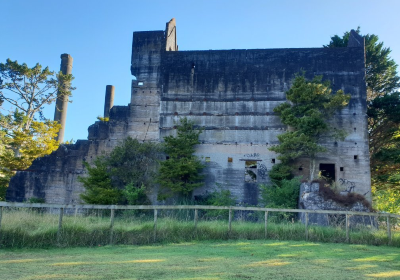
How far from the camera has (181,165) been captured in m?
19.4

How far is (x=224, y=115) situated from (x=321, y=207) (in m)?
8.68

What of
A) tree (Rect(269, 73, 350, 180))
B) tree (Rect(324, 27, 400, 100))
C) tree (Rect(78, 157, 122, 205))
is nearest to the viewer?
tree (Rect(78, 157, 122, 205))

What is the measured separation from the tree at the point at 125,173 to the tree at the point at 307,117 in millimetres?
7858

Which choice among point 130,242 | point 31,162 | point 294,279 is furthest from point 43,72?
point 294,279

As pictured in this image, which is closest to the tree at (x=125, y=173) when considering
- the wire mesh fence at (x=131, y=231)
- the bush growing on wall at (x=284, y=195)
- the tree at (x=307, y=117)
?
the bush growing on wall at (x=284, y=195)

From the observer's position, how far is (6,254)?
7805 millimetres

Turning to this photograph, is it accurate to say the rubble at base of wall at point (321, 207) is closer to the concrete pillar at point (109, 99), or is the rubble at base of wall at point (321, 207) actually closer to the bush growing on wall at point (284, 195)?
the bush growing on wall at point (284, 195)

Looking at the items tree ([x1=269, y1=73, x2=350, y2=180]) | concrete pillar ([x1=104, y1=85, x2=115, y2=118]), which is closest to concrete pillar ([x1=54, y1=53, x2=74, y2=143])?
concrete pillar ([x1=104, y1=85, x2=115, y2=118])

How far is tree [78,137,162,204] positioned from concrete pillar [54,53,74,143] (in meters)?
15.7

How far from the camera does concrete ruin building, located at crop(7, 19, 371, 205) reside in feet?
67.4

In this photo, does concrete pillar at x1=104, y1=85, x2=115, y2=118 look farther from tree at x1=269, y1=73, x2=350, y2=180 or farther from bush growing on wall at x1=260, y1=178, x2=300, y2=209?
bush growing on wall at x1=260, y1=178, x2=300, y2=209

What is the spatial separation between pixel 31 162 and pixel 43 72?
27.0 feet


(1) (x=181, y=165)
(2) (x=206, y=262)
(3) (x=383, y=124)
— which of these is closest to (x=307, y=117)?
(3) (x=383, y=124)

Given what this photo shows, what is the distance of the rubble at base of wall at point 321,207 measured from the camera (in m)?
13.7
